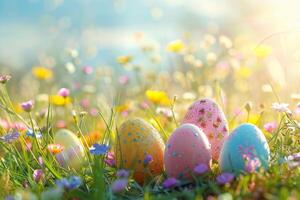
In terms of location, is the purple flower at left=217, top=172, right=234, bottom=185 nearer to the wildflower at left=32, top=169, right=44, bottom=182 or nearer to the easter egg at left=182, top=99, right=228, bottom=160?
the easter egg at left=182, top=99, right=228, bottom=160

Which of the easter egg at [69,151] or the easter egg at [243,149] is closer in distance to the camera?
the easter egg at [243,149]

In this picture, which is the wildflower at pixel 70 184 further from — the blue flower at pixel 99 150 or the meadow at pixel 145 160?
the blue flower at pixel 99 150

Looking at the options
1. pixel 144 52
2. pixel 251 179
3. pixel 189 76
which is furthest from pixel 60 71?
pixel 251 179

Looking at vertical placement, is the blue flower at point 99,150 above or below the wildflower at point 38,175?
above

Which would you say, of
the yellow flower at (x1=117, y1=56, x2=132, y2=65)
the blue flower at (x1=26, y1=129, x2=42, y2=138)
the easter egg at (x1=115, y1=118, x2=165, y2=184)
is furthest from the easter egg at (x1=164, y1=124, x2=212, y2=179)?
the yellow flower at (x1=117, y1=56, x2=132, y2=65)

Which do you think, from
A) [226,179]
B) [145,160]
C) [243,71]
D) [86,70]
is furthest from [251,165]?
[243,71]

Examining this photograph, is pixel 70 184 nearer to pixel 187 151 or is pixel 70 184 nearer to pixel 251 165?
pixel 187 151

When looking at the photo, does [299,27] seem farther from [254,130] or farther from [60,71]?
[60,71]

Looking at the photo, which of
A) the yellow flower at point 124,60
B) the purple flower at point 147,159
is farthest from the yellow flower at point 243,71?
the purple flower at point 147,159
